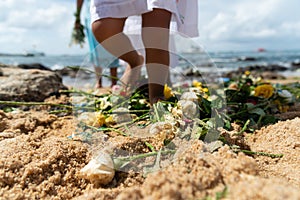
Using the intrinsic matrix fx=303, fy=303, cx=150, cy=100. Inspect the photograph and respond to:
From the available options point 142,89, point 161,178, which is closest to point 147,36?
point 142,89

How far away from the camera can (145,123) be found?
1485mm

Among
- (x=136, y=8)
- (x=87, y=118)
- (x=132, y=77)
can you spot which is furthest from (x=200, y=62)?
(x=87, y=118)

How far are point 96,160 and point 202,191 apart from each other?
0.42 m

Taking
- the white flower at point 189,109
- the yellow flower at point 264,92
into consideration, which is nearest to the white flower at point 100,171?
the white flower at point 189,109

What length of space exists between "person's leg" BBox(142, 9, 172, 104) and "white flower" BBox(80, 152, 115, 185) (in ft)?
2.45

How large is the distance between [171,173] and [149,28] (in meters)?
1.11

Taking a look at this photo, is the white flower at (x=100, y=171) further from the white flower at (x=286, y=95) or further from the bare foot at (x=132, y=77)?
the white flower at (x=286, y=95)

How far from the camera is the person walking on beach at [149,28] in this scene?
5.65 ft

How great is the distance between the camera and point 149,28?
1.75 metres

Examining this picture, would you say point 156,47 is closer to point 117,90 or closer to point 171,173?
point 117,90

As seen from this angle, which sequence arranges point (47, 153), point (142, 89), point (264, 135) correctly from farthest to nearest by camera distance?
point (142, 89) → point (264, 135) → point (47, 153)

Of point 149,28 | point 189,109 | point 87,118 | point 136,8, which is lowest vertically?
point 87,118

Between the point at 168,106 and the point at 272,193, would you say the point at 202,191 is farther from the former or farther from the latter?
the point at 168,106

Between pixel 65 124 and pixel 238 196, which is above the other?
pixel 238 196
